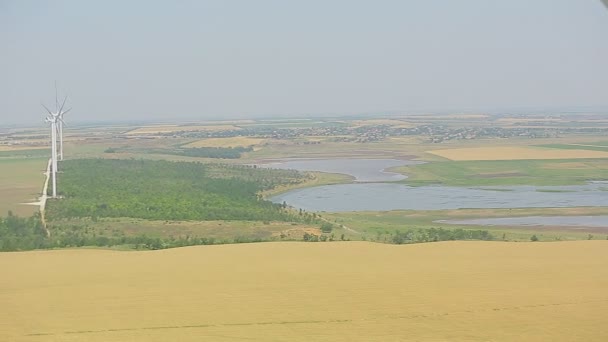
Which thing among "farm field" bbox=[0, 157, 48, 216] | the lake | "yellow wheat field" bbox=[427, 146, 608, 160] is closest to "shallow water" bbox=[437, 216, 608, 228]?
the lake

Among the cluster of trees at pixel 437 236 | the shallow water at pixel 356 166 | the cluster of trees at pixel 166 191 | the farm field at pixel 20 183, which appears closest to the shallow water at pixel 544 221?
the cluster of trees at pixel 437 236

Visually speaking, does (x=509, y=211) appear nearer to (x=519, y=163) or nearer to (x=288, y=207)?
(x=288, y=207)

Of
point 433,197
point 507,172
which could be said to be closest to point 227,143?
point 507,172

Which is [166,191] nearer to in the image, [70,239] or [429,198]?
[429,198]

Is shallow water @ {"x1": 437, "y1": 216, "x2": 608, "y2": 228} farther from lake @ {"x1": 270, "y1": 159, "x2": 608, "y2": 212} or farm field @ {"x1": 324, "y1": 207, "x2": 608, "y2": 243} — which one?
lake @ {"x1": 270, "y1": 159, "x2": 608, "y2": 212}

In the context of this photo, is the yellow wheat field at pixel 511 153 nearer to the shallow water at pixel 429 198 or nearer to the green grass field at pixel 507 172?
the green grass field at pixel 507 172

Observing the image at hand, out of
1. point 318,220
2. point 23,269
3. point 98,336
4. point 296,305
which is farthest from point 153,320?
point 318,220

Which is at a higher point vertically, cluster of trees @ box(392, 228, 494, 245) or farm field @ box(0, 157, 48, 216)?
cluster of trees @ box(392, 228, 494, 245)
